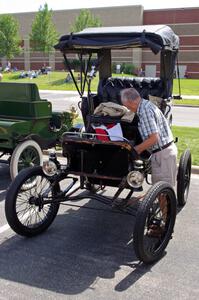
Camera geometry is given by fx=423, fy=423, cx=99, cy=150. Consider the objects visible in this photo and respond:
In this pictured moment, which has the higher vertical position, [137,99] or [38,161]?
[137,99]

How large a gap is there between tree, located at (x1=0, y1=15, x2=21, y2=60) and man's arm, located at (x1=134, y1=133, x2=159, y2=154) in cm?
4874

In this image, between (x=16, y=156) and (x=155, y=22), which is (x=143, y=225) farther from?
(x=155, y=22)

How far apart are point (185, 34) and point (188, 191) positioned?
54.4 metres

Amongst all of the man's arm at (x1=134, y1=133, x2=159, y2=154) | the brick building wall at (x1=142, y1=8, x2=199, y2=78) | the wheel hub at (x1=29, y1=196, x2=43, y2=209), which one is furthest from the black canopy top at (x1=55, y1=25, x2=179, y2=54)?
the brick building wall at (x1=142, y1=8, x2=199, y2=78)

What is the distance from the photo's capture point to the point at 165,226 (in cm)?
428

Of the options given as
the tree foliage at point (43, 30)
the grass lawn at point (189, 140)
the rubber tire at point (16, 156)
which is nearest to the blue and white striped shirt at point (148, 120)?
the rubber tire at point (16, 156)

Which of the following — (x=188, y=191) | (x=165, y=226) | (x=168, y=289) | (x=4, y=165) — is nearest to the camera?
(x=168, y=289)

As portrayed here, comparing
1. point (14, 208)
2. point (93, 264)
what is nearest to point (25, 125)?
point (14, 208)

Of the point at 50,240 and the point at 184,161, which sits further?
the point at 184,161

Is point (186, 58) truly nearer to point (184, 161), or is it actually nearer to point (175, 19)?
point (175, 19)

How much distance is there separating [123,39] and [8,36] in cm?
4868

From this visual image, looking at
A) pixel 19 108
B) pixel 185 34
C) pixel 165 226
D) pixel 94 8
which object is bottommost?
pixel 165 226

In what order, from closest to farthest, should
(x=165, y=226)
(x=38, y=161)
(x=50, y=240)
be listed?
1. (x=165, y=226)
2. (x=50, y=240)
3. (x=38, y=161)

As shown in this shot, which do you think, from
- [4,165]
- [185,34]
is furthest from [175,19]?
[4,165]
